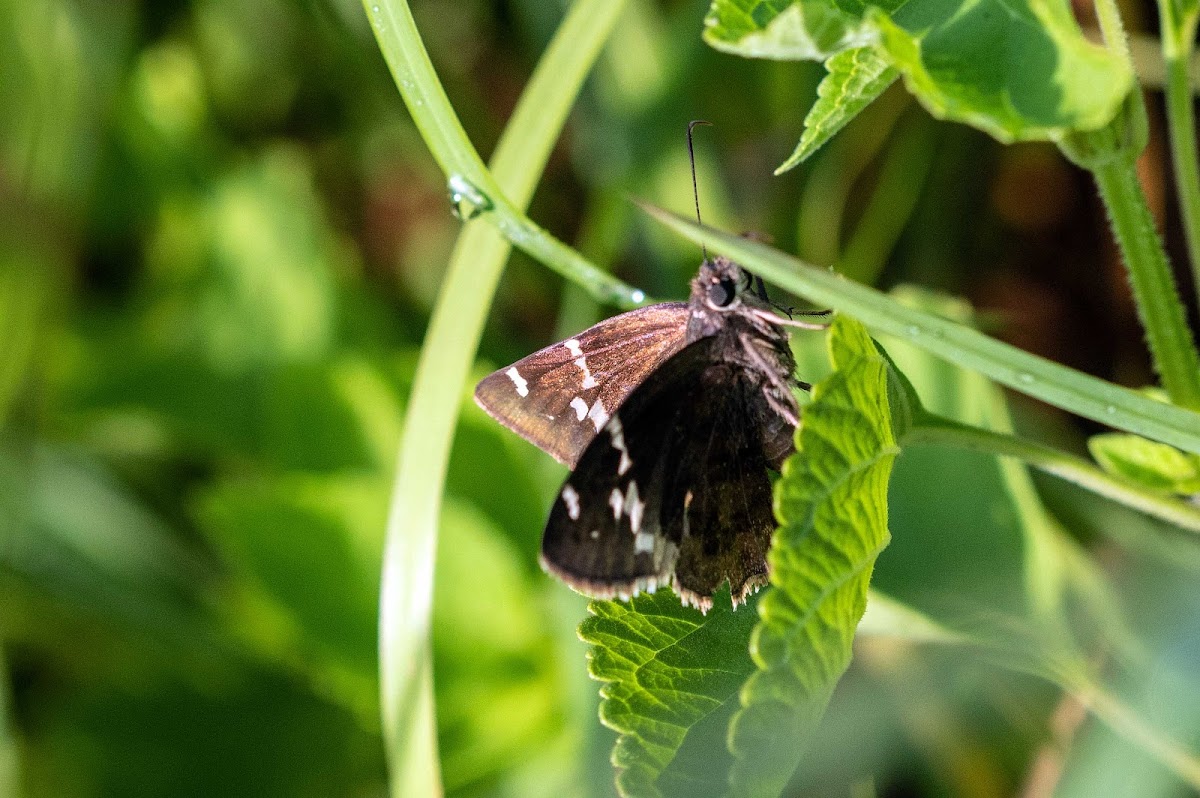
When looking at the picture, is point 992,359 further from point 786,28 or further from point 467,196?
point 467,196

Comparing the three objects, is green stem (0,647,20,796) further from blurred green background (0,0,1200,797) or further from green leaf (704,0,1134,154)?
green leaf (704,0,1134,154)

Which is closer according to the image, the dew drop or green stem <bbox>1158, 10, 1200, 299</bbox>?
green stem <bbox>1158, 10, 1200, 299</bbox>

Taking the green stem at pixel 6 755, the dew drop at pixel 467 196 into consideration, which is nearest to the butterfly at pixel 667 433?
the dew drop at pixel 467 196

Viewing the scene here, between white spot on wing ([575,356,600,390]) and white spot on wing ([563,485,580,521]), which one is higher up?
white spot on wing ([575,356,600,390])

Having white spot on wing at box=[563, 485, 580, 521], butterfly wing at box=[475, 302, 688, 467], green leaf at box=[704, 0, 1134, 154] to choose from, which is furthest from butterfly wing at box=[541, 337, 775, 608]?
green leaf at box=[704, 0, 1134, 154]

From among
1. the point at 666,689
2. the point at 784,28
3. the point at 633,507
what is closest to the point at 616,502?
the point at 633,507

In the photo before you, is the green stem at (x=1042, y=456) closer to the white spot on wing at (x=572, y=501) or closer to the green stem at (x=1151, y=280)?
the green stem at (x=1151, y=280)
